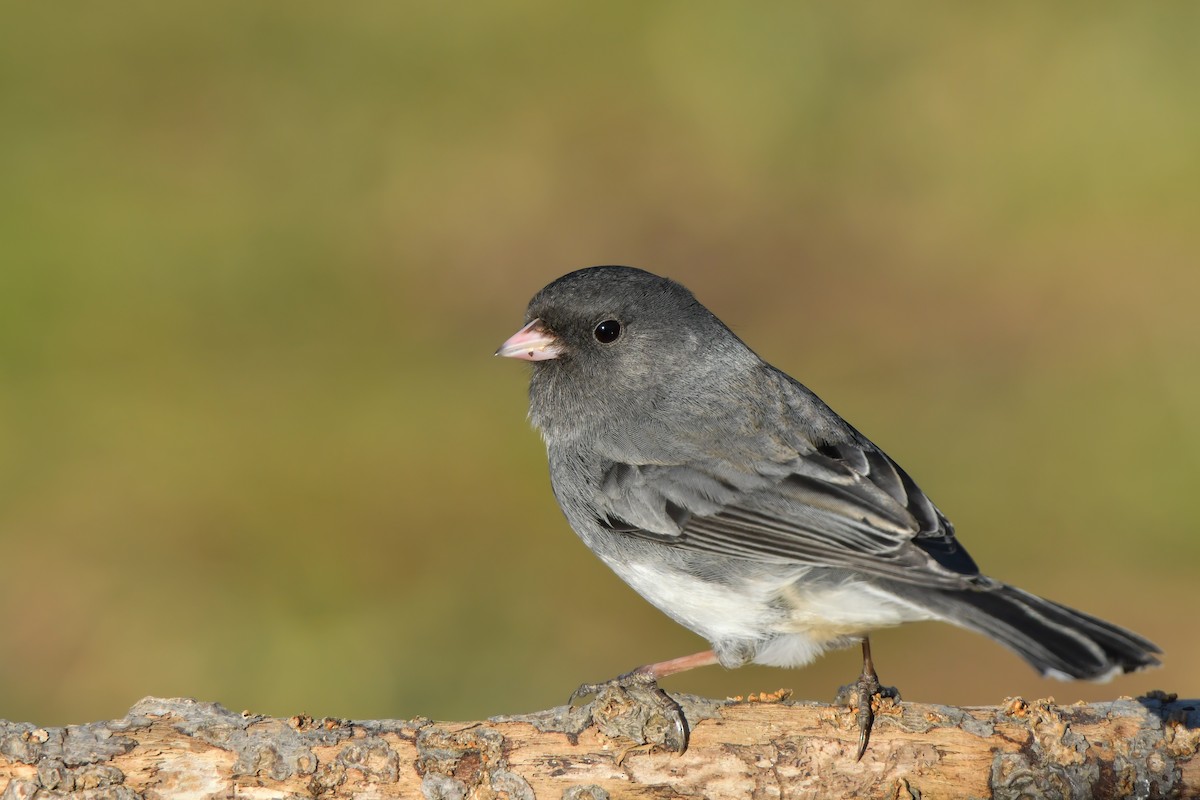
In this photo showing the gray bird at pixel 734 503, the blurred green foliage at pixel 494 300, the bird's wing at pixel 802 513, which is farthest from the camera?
the blurred green foliage at pixel 494 300

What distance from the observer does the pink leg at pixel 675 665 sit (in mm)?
2811

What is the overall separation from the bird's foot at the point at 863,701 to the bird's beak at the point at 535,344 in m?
1.23

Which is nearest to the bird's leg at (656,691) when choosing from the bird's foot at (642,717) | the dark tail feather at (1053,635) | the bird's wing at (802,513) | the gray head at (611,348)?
the bird's foot at (642,717)

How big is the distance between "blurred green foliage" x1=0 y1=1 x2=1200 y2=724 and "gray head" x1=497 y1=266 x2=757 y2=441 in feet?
5.13

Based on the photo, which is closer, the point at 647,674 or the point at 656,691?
the point at 656,691

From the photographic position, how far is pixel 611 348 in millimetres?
3303

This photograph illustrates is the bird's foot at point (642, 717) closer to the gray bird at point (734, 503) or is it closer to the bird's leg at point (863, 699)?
the gray bird at point (734, 503)

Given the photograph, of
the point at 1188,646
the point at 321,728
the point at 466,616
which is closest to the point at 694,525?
the point at 321,728

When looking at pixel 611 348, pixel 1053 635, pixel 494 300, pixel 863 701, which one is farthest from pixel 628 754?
pixel 494 300

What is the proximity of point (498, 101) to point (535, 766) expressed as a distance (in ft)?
18.4

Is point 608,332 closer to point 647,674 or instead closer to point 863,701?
point 647,674

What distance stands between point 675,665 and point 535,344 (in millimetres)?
973

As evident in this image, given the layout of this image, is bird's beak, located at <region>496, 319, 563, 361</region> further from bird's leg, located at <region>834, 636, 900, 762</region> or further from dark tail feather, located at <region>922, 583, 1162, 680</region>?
dark tail feather, located at <region>922, 583, 1162, 680</region>

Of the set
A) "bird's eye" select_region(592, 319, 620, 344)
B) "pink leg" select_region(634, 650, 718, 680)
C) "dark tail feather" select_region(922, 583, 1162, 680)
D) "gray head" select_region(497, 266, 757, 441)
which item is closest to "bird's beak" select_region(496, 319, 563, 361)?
"gray head" select_region(497, 266, 757, 441)
